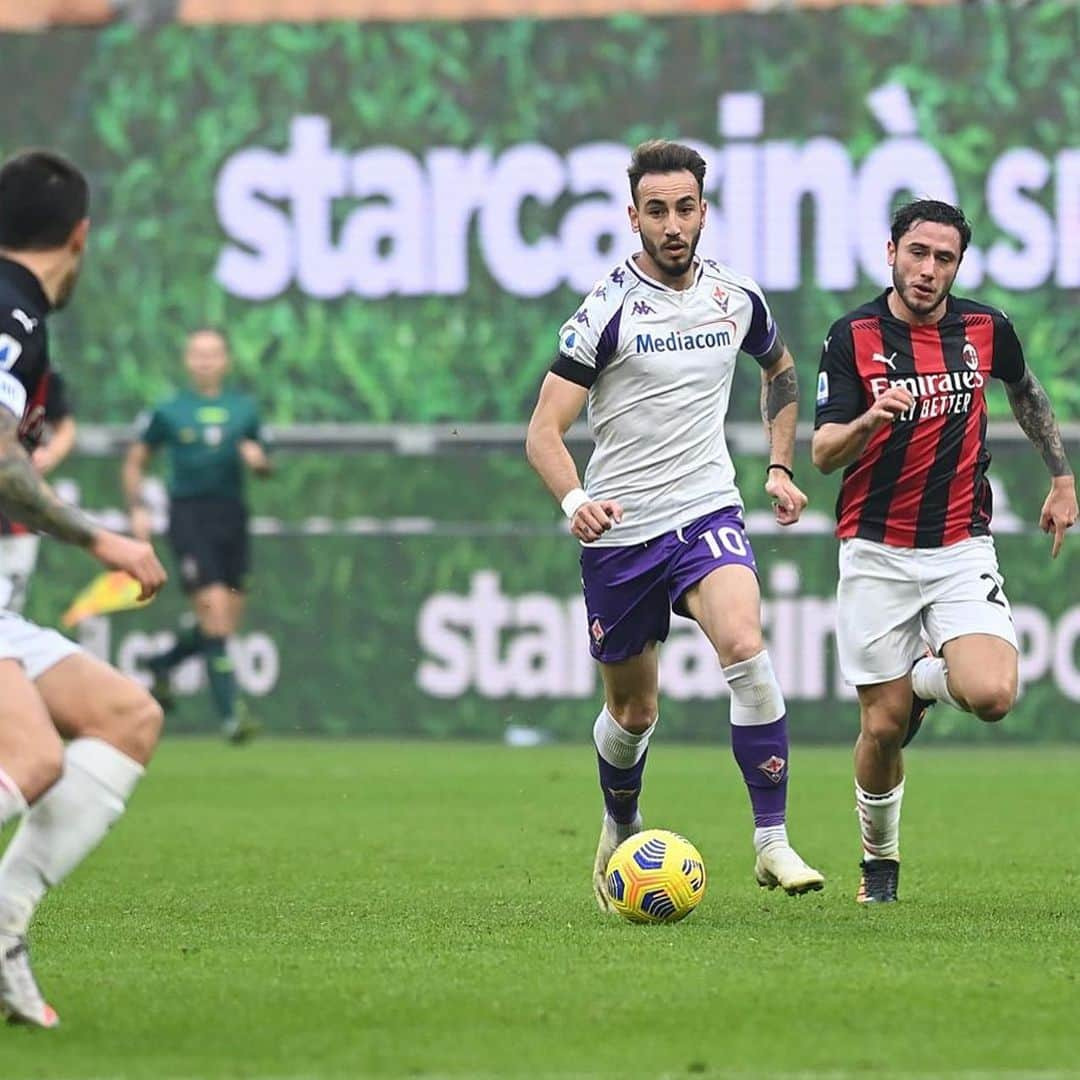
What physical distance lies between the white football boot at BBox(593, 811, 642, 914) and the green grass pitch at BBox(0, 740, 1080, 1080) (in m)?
0.13

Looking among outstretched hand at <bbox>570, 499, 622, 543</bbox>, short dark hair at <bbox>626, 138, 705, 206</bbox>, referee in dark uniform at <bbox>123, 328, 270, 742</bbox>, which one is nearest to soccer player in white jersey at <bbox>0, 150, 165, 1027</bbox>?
outstretched hand at <bbox>570, 499, 622, 543</bbox>

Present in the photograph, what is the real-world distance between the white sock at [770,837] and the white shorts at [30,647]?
2.89 m

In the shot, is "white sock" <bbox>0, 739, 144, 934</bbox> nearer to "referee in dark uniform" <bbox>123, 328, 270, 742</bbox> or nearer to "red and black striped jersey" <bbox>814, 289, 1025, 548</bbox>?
"red and black striped jersey" <bbox>814, 289, 1025, 548</bbox>

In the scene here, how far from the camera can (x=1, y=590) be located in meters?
→ 6.33

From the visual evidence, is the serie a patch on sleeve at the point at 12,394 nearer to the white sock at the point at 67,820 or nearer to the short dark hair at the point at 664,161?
the white sock at the point at 67,820

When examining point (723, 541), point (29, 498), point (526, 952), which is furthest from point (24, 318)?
point (723, 541)

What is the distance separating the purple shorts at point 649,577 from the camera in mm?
8758

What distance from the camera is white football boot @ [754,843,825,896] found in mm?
8086

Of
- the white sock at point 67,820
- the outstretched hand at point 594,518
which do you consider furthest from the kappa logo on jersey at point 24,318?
the outstretched hand at point 594,518

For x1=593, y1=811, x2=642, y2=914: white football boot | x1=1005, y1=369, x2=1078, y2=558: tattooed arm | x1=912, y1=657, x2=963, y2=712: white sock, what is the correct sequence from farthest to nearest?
x1=1005, y1=369, x2=1078, y2=558: tattooed arm, x1=593, y1=811, x2=642, y2=914: white football boot, x1=912, y1=657, x2=963, y2=712: white sock

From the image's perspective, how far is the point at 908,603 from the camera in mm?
8727

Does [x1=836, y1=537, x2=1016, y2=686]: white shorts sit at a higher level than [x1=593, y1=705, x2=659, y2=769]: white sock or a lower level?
higher

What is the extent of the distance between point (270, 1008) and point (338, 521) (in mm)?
11313

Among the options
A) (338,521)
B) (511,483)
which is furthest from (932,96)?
(338,521)
